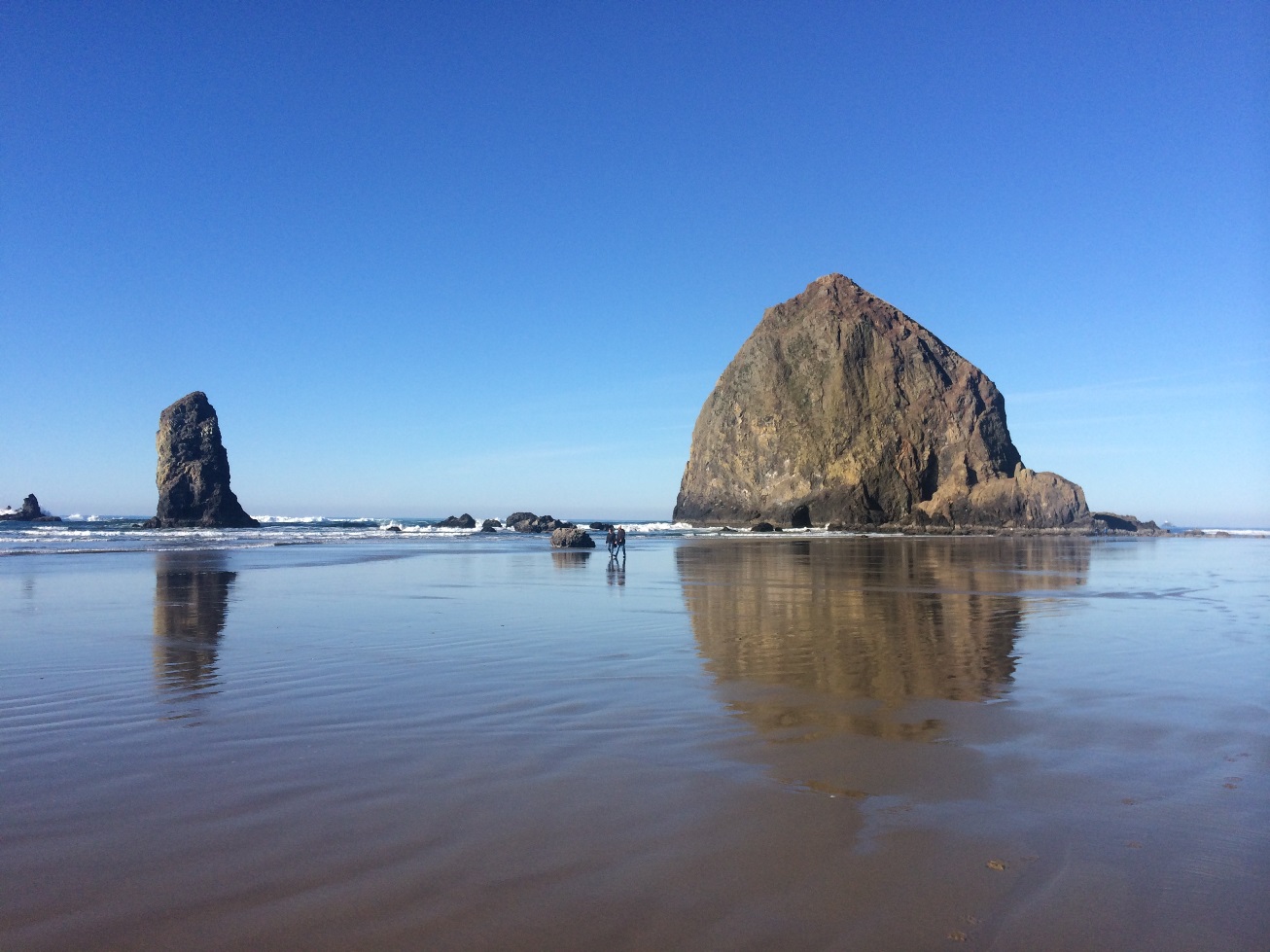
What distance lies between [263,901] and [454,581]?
16.9m

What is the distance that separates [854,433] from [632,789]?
94541 millimetres

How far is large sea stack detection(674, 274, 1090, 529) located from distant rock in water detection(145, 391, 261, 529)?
58.9 m

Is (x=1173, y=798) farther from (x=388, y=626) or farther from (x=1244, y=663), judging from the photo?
(x=388, y=626)

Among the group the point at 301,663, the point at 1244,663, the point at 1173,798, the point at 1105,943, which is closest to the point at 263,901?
the point at 1105,943

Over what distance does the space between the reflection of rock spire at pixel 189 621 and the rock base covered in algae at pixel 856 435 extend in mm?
71415

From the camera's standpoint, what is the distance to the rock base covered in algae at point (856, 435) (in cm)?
8294

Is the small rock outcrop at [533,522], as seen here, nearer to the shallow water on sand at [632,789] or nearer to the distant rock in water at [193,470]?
the distant rock in water at [193,470]

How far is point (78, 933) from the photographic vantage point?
111 inches

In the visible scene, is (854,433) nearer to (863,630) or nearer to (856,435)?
(856,435)

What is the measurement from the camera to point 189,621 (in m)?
12.0

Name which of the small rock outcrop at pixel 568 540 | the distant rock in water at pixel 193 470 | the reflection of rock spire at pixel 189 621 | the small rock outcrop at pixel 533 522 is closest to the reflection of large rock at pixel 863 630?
the reflection of rock spire at pixel 189 621

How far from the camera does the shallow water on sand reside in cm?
297

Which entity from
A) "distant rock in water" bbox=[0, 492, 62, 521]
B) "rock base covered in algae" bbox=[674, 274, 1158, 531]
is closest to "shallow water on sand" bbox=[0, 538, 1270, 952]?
"rock base covered in algae" bbox=[674, 274, 1158, 531]

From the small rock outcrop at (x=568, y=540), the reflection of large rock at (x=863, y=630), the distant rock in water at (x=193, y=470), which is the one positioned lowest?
the reflection of large rock at (x=863, y=630)
